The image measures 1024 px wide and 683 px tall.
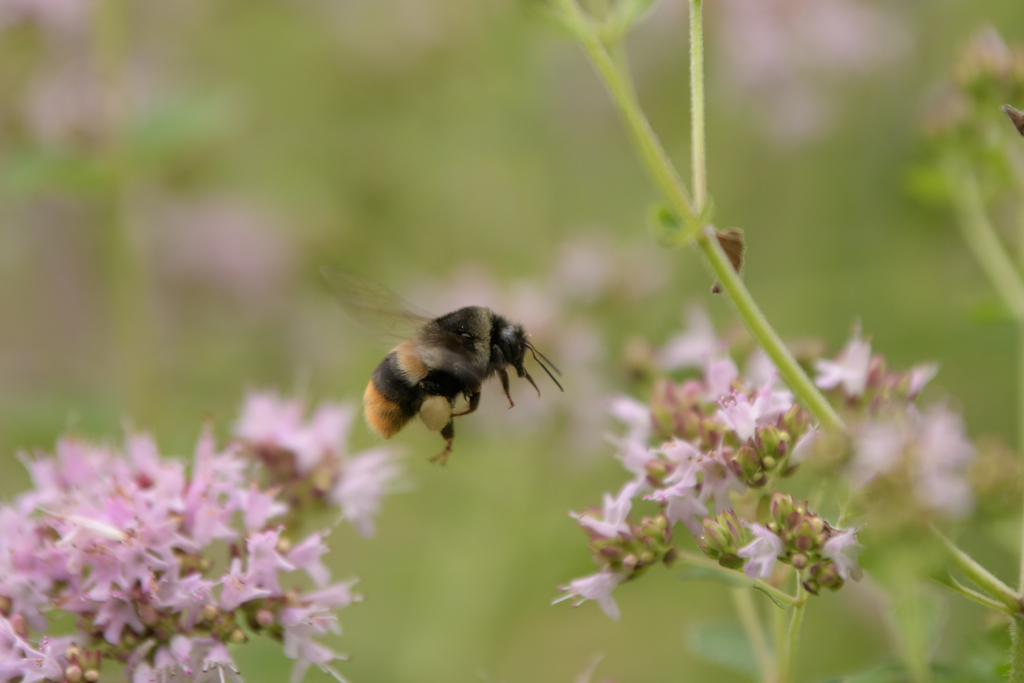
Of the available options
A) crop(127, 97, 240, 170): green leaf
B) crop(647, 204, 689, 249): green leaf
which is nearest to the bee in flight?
crop(647, 204, 689, 249): green leaf

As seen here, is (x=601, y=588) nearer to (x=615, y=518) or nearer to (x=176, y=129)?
(x=615, y=518)

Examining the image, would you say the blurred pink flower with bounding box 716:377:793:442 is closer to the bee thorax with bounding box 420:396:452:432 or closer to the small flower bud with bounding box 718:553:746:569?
the small flower bud with bounding box 718:553:746:569

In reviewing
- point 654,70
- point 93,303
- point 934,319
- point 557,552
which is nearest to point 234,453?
point 557,552

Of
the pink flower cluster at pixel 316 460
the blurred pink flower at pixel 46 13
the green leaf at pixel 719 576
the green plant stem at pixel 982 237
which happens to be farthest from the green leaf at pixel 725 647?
the blurred pink flower at pixel 46 13

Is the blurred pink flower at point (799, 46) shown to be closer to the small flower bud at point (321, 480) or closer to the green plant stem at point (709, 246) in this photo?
the small flower bud at point (321, 480)

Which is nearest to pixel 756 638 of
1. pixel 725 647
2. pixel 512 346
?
pixel 725 647
